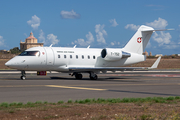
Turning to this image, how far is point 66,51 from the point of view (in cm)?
2831

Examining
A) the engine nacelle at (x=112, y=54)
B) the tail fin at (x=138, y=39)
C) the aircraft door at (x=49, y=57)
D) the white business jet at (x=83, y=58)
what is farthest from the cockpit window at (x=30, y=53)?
the tail fin at (x=138, y=39)

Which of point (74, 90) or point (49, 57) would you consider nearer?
point (74, 90)

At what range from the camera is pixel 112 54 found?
29.4 m

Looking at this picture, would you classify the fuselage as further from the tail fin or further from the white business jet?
the tail fin

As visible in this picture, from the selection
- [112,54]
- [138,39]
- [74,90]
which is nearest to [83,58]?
[112,54]

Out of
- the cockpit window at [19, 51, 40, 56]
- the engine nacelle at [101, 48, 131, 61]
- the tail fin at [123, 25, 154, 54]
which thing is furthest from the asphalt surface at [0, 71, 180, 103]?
the tail fin at [123, 25, 154, 54]

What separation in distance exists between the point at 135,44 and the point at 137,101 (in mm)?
20435

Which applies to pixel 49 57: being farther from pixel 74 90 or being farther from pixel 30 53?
pixel 74 90

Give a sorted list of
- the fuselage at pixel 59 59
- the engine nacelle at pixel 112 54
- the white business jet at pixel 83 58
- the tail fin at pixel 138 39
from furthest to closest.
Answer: the tail fin at pixel 138 39, the engine nacelle at pixel 112 54, the white business jet at pixel 83 58, the fuselage at pixel 59 59

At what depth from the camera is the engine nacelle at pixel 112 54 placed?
29.2m

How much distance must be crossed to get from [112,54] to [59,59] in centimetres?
613

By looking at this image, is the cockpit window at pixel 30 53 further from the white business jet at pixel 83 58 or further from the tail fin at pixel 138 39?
the tail fin at pixel 138 39

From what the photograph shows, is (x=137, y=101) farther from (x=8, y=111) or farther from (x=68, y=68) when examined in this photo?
(x=68, y=68)

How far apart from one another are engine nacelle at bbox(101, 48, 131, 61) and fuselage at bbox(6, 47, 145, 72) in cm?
53
